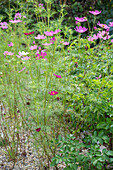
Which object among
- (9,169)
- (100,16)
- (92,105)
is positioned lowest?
(9,169)

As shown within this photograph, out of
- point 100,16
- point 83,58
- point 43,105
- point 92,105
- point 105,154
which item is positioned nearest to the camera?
point 105,154

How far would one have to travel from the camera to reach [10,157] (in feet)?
5.59

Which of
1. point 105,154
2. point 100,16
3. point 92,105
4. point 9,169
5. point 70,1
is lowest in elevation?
point 9,169

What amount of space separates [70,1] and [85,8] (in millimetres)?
409

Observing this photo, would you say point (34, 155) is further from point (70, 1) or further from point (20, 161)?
point (70, 1)

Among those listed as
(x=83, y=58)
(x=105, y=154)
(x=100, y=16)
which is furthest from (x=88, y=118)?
(x=100, y=16)

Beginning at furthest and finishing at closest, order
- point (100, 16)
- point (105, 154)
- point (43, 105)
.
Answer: point (100, 16) < point (43, 105) < point (105, 154)

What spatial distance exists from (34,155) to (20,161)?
141mm

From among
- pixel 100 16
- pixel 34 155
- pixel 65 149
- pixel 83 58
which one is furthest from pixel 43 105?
pixel 100 16

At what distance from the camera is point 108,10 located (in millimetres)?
4527

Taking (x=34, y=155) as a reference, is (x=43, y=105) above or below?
above

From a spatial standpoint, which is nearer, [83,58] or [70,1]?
[83,58]

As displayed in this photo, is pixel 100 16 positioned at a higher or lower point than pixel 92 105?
higher

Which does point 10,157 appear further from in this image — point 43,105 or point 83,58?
point 83,58
